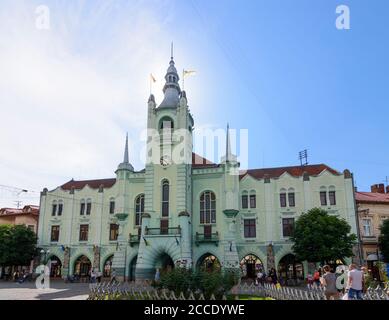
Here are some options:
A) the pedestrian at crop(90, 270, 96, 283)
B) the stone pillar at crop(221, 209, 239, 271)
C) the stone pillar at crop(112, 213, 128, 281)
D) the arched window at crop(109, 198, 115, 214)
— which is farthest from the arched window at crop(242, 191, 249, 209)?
the pedestrian at crop(90, 270, 96, 283)

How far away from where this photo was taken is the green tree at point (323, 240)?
32.4 meters

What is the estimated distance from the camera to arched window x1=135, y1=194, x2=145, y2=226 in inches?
1658

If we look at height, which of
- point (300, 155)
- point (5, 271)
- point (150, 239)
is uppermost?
point (300, 155)

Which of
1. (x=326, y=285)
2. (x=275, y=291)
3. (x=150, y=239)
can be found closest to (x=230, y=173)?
(x=150, y=239)

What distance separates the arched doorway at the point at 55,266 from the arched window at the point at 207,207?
1921 cm

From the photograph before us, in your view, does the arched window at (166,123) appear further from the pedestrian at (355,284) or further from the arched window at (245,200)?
the pedestrian at (355,284)

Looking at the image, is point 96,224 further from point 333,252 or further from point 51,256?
point 333,252

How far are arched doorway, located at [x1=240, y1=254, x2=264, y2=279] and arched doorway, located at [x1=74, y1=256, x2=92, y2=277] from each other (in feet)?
60.8

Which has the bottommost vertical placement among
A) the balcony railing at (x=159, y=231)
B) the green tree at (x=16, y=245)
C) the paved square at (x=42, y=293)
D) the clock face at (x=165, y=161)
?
the paved square at (x=42, y=293)

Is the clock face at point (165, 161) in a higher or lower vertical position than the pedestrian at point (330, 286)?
higher

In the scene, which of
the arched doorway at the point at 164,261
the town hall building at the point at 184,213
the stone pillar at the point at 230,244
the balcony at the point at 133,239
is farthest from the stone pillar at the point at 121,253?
the stone pillar at the point at 230,244

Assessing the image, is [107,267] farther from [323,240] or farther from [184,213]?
[323,240]
